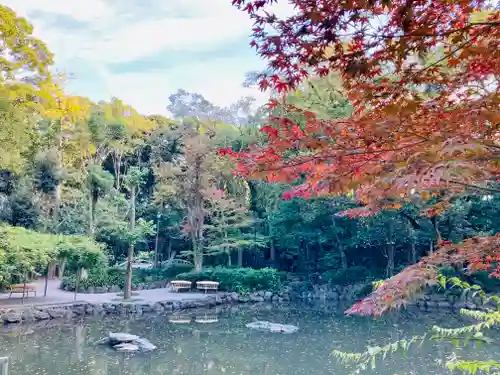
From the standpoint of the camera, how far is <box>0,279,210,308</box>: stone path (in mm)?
12016

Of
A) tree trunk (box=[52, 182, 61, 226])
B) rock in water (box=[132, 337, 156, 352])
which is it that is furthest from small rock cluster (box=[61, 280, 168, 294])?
rock in water (box=[132, 337, 156, 352])

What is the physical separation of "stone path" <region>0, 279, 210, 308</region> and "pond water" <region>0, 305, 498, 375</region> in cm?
163

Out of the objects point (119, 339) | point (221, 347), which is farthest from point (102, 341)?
point (221, 347)

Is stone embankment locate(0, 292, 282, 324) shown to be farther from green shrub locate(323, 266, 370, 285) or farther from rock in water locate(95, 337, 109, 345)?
green shrub locate(323, 266, 370, 285)

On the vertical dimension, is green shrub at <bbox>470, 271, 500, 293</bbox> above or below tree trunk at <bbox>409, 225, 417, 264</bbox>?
below

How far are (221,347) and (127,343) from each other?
177 centimetres

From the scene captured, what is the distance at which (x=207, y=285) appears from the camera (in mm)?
15219

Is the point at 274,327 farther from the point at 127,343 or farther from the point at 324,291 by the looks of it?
the point at 324,291

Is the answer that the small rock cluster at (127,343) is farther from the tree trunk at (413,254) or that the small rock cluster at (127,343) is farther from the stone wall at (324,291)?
the tree trunk at (413,254)

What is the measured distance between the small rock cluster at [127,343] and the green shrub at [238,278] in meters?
7.08

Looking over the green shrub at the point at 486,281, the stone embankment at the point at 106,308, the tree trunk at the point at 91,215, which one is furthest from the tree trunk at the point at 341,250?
the tree trunk at the point at 91,215

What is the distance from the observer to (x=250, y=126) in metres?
19.5

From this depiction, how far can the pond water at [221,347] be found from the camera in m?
6.96

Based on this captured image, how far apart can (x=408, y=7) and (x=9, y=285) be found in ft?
43.5
